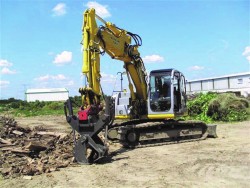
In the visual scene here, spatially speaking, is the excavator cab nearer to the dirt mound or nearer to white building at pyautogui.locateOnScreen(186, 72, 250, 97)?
the dirt mound

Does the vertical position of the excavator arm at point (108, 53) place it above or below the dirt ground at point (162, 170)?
above

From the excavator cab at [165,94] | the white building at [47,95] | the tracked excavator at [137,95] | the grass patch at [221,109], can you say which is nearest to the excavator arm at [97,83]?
the tracked excavator at [137,95]

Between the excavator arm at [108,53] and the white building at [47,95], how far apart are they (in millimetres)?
57706

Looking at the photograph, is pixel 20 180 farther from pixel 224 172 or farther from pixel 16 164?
pixel 224 172

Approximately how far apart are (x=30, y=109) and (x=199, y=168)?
1170 inches

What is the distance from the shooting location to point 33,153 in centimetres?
985

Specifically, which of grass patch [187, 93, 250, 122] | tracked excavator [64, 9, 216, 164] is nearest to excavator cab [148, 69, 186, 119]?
tracked excavator [64, 9, 216, 164]

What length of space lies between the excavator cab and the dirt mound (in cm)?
314

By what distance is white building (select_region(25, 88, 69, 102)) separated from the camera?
227 feet

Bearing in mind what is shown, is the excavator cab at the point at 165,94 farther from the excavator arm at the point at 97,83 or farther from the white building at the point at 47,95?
the white building at the point at 47,95

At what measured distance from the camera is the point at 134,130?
11.8 meters

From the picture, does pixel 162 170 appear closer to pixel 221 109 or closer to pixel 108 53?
pixel 108 53

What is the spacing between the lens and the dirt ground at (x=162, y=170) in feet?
23.0

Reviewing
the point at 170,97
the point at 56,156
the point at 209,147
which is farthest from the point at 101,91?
the point at 209,147
